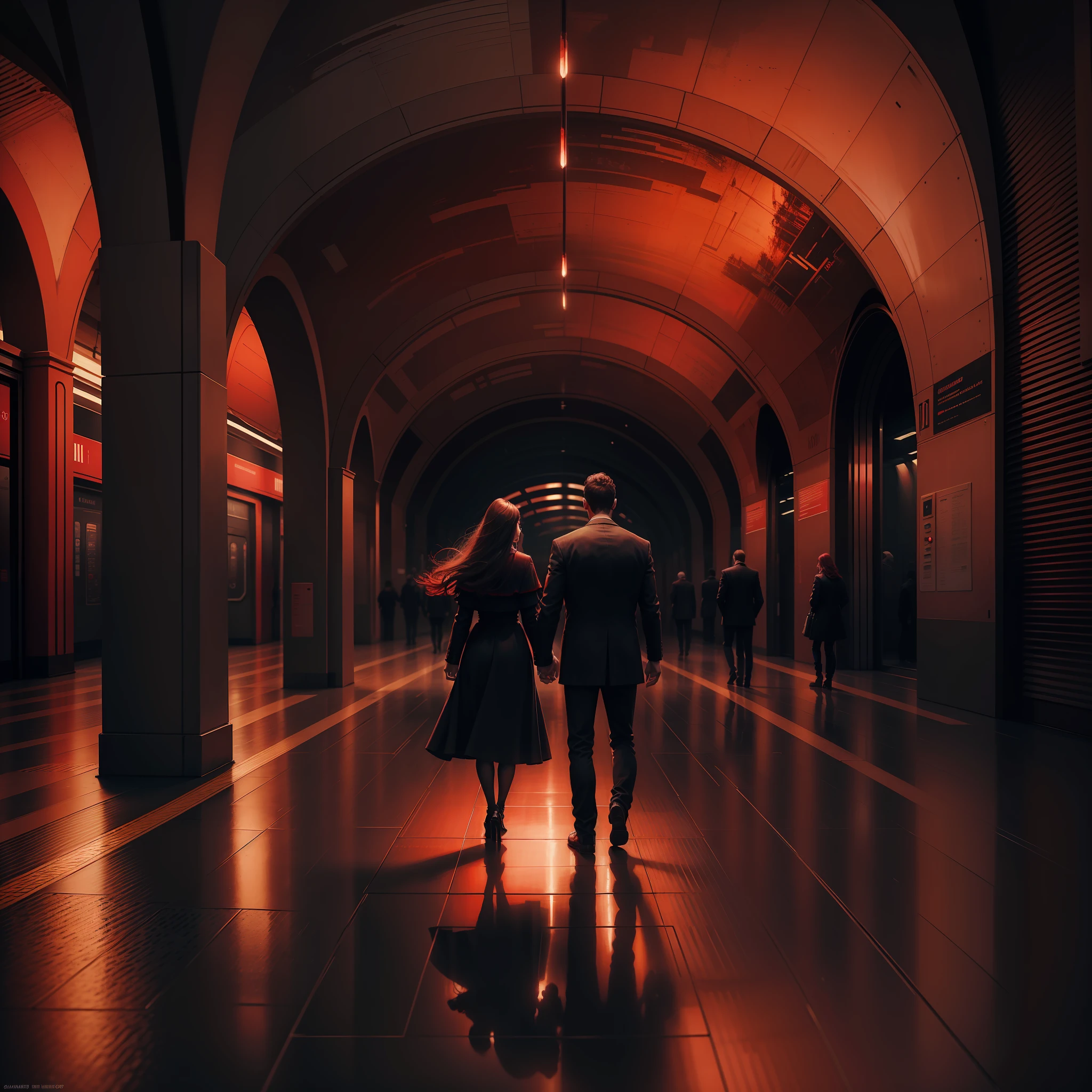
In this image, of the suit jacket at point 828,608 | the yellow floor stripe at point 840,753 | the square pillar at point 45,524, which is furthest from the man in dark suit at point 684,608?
the square pillar at point 45,524

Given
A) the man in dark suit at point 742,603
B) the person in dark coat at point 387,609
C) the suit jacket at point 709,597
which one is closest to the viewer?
the man in dark suit at point 742,603

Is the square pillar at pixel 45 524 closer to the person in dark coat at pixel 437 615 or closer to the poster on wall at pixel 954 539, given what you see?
the person in dark coat at pixel 437 615

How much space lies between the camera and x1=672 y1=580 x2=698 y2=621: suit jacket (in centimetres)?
1740

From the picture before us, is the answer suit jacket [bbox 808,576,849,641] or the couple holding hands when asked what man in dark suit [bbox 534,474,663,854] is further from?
suit jacket [bbox 808,576,849,641]

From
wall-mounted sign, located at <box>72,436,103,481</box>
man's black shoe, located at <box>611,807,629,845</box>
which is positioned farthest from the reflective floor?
wall-mounted sign, located at <box>72,436,103,481</box>

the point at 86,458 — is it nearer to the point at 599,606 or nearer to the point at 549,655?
the point at 549,655

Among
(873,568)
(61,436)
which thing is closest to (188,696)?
(61,436)

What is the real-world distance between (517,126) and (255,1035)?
10227 mm

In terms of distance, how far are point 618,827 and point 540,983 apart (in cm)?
161

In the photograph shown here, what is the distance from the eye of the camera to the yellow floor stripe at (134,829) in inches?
141

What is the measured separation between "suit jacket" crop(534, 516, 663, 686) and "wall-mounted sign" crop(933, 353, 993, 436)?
230 inches

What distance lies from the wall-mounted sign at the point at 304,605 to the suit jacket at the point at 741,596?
558cm

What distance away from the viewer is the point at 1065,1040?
90.7 inches

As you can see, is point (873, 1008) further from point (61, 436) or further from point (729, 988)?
point (61, 436)
